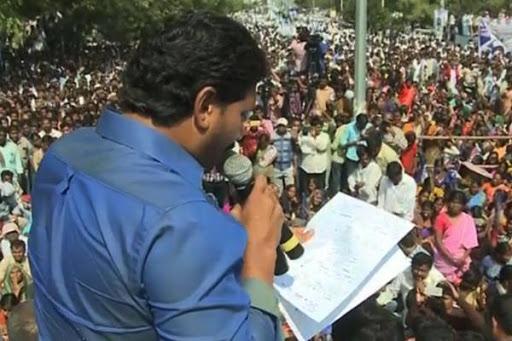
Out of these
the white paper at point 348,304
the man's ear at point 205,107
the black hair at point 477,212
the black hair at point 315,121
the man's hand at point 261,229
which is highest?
the man's ear at point 205,107

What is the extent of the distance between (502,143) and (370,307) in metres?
8.23

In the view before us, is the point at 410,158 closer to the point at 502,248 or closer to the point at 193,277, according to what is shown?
the point at 502,248

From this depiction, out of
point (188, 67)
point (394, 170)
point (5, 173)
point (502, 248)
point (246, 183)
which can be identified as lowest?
point (5, 173)

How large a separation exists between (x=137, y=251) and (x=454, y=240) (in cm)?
586

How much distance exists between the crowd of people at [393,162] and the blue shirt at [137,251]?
0.66ft

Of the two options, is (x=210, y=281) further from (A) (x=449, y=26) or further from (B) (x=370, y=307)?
(A) (x=449, y=26)

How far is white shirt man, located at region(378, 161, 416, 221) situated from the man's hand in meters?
6.19

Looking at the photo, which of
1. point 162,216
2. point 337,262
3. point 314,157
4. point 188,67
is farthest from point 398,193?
point 162,216

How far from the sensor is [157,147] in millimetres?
1229

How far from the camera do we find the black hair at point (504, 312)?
3.61 meters

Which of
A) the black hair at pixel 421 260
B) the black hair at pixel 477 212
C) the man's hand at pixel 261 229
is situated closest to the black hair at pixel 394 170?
the black hair at pixel 477 212

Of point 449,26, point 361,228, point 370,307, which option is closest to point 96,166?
point 361,228

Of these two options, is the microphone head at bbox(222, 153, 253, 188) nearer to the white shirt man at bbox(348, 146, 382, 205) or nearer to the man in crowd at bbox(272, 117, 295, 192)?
the white shirt man at bbox(348, 146, 382, 205)

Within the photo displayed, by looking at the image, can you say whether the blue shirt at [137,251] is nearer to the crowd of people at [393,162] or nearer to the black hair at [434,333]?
the crowd of people at [393,162]
